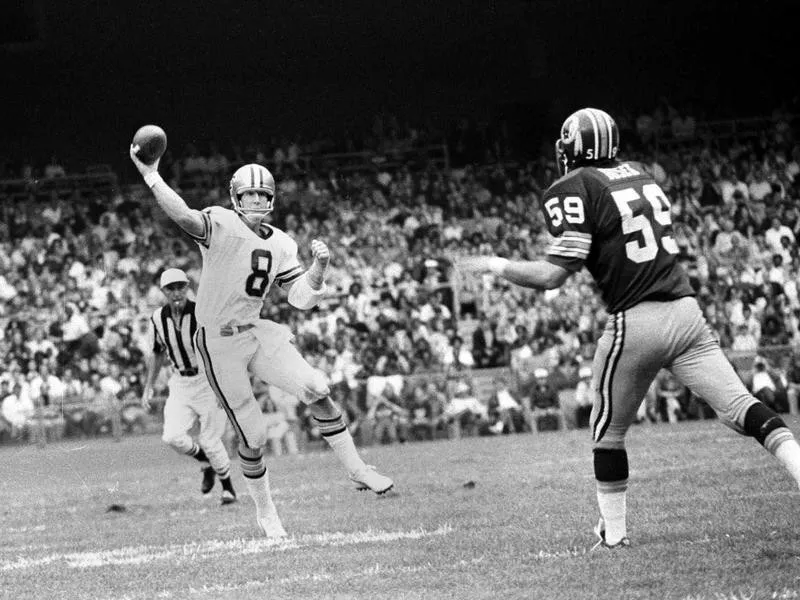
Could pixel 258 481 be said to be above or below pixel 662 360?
below

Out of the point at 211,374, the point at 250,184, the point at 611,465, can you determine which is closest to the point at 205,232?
the point at 250,184

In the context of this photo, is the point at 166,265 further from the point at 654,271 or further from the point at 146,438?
the point at 654,271

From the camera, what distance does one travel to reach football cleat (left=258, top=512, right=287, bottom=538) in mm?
8352

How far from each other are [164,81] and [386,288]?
32.8 ft

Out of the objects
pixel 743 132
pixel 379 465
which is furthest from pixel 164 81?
pixel 379 465

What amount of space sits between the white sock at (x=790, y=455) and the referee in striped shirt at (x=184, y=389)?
243 inches

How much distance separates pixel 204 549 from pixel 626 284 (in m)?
3.01

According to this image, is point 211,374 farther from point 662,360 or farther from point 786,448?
point 786,448

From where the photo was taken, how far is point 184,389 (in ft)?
40.7

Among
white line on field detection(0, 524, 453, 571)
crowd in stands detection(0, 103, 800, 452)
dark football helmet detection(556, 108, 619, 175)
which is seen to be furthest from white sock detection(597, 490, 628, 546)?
crowd in stands detection(0, 103, 800, 452)

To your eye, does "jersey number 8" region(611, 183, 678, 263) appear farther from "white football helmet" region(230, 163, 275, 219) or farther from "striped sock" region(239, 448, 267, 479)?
"striped sock" region(239, 448, 267, 479)

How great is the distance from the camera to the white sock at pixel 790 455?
20.2 feet

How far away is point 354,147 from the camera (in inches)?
1174

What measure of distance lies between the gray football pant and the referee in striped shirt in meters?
5.63
